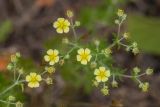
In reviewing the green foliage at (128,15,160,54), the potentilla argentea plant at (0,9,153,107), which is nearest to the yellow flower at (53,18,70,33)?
the potentilla argentea plant at (0,9,153,107)

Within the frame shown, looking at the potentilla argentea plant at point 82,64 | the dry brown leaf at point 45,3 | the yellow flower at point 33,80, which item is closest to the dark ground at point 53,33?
the dry brown leaf at point 45,3

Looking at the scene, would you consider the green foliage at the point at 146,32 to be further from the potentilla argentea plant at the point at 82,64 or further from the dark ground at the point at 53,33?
Answer: the potentilla argentea plant at the point at 82,64

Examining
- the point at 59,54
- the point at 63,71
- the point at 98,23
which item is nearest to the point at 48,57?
the point at 59,54

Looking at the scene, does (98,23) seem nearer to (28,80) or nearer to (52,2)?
(52,2)

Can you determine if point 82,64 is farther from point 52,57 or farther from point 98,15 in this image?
point 98,15

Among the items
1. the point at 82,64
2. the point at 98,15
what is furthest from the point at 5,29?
the point at 82,64
